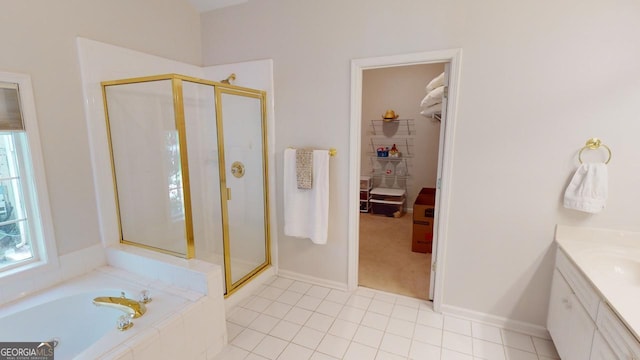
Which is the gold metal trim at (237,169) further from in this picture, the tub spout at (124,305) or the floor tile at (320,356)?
the floor tile at (320,356)

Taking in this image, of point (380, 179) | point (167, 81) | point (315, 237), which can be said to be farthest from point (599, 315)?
point (380, 179)

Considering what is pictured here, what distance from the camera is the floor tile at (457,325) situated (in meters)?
2.19

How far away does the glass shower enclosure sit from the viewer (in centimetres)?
211

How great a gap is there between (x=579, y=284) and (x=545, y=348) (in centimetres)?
71

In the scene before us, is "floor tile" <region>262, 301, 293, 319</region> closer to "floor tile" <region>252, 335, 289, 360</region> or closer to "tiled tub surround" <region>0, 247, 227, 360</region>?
"floor tile" <region>252, 335, 289, 360</region>

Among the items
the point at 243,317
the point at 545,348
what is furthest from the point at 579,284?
the point at 243,317

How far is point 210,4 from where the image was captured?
9.07 feet

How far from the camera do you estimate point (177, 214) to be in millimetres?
2223

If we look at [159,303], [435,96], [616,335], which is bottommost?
[159,303]

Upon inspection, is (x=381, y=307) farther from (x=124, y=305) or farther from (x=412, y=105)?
(x=412, y=105)

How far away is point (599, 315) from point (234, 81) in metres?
2.99

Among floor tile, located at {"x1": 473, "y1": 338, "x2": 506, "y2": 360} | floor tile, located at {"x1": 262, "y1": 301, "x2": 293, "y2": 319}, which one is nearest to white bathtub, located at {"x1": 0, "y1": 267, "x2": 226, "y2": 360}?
floor tile, located at {"x1": 262, "y1": 301, "x2": 293, "y2": 319}

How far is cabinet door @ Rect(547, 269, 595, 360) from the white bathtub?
205 cm

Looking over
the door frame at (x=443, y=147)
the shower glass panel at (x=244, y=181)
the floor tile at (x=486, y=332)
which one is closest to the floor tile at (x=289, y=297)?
the shower glass panel at (x=244, y=181)
